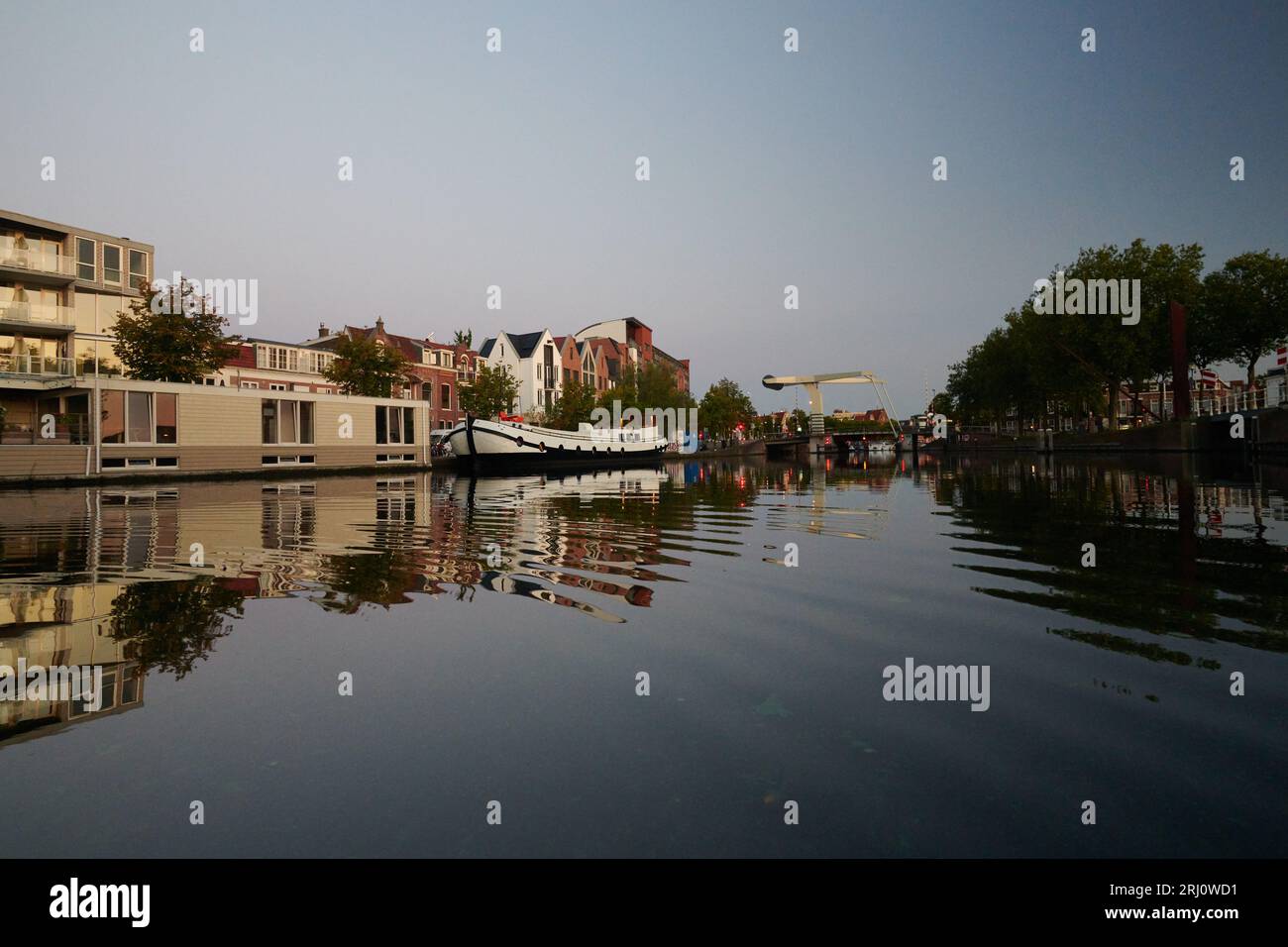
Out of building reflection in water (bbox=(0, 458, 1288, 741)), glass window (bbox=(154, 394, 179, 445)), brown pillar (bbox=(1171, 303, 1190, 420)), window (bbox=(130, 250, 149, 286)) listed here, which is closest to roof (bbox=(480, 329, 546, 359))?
window (bbox=(130, 250, 149, 286))

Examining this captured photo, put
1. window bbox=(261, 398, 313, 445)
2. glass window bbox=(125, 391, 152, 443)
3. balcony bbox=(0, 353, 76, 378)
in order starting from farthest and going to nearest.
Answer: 1. window bbox=(261, 398, 313, 445)
2. balcony bbox=(0, 353, 76, 378)
3. glass window bbox=(125, 391, 152, 443)

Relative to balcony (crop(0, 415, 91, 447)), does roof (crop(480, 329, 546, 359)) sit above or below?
above

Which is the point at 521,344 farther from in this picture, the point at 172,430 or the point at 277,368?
the point at 172,430

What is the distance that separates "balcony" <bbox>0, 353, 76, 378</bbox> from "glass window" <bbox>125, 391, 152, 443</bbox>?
11.8 feet

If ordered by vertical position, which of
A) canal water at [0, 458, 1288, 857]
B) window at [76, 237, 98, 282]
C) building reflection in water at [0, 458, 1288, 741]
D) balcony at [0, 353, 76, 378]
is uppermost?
window at [76, 237, 98, 282]

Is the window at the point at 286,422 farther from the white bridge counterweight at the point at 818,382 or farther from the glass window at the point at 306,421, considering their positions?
the white bridge counterweight at the point at 818,382

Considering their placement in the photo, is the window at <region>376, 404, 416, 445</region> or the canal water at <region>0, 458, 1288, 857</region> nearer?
the canal water at <region>0, 458, 1288, 857</region>

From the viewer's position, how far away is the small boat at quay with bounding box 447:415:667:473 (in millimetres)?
47688

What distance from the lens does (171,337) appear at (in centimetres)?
3875

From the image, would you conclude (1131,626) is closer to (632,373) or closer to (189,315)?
(189,315)

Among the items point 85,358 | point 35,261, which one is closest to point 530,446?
point 85,358

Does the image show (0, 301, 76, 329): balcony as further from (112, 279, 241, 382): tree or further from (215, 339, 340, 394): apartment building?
(215, 339, 340, 394): apartment building

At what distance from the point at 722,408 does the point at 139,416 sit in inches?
2745
